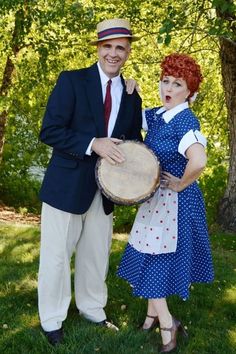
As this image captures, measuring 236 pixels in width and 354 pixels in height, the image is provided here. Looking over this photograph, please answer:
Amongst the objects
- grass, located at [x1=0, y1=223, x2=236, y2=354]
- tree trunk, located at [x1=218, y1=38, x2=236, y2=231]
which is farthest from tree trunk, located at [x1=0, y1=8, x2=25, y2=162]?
grass, located at [x1=0, y1=223, x2=236, y2=354]

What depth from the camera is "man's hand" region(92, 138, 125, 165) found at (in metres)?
3.13

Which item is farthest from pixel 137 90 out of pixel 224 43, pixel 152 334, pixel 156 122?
pixel 224 43

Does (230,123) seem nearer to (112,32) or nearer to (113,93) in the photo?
(113,93)

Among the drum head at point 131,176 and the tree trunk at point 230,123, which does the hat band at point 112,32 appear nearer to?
the drum head at point 131,176

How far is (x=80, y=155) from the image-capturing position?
3.21 meters

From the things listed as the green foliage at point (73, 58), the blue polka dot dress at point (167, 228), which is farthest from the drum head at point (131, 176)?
the green foliage at point (73, 58)

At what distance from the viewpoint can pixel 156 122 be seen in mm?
3336

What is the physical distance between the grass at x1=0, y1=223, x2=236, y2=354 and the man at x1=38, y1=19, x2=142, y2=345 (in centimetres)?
14

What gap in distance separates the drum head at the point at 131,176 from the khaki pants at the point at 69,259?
0.33 metres

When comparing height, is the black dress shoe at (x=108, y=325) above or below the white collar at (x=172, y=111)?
below

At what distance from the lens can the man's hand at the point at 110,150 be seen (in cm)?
313

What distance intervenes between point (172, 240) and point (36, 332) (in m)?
1.07

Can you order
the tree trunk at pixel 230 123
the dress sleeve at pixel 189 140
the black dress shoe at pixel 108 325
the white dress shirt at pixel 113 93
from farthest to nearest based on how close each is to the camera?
the tree trunk at pixel 230 123 → the black dress shoe at pixel 108 325 → the white dress shirt at pixel 113 93 → the dress sleeve at pixel 189 140

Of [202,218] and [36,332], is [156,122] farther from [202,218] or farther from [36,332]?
[36,332]
